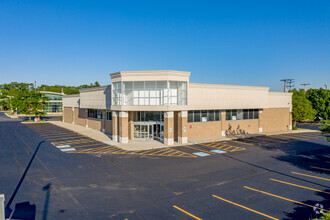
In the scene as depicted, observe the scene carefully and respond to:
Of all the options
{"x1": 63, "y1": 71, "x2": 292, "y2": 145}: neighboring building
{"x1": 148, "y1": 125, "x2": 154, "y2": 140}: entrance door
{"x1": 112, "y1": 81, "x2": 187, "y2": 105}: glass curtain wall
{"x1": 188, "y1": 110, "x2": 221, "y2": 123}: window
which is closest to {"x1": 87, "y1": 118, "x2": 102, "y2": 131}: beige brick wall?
{"x1": 63, "y1": 71, "x2": 292, "y2": 145}: neighboring building

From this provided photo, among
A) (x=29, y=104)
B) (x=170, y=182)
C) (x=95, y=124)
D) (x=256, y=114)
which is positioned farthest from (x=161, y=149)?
(x=29, y=104)

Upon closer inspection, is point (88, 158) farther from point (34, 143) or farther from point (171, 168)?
point (34, 143)

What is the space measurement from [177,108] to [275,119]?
71.6ft

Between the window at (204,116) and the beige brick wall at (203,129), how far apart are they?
53cm

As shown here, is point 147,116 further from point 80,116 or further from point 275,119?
point 275,119

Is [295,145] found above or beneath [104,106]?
beneath

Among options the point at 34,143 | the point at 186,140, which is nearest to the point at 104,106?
the point at 34,143

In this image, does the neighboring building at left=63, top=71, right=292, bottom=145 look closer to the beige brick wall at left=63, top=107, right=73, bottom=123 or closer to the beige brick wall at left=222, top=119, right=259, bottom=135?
the beige brick wall at left=222, top=119, right=259, bottom=135

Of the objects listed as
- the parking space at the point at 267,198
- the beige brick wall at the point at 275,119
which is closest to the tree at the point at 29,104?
the beige brick wall at the point at 275,119

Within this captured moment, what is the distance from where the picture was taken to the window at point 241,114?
113ft

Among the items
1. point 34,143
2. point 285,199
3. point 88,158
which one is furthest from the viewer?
point 34,143

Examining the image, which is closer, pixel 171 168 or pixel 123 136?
pixel 171 168

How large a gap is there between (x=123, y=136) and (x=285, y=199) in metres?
19.2

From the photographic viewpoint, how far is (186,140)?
28.1 m
